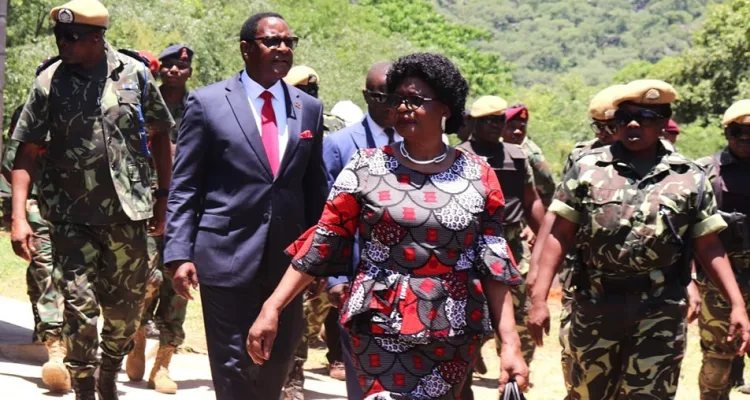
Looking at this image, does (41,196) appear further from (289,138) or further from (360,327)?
(360,327)

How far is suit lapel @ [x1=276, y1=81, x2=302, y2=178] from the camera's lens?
22.5 feet

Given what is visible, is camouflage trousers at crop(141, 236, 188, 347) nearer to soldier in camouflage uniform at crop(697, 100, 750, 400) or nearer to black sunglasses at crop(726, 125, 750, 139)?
soldier in camouflage uniform at crop(697, 100, 750, 400)

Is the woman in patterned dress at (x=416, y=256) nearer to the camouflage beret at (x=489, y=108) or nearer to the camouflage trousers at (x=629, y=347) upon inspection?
the camouflage trousers at (x=629, y=347)

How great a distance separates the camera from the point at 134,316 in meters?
8.05

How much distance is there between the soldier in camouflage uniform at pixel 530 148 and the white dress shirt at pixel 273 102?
16.6ft

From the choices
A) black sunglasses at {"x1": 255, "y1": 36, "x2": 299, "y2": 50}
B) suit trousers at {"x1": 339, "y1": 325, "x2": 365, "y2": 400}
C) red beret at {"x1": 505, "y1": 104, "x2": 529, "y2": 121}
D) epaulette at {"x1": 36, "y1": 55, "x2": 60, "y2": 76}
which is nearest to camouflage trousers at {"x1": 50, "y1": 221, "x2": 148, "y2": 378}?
epaulette at {"x1": 36, "y1": 55, "x2": 60, "y2": 76}

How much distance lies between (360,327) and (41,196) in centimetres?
311

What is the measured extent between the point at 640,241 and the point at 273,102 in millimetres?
1959

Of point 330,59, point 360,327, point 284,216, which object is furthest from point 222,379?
point 330,59

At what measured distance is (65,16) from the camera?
24.8 feet

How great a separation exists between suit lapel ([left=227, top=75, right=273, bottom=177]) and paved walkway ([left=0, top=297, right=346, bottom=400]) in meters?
3.07

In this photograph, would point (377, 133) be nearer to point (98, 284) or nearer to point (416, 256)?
point (98, 284)

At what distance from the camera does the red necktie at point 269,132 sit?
6.87 m

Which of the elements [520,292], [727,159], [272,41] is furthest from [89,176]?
[520,292]
